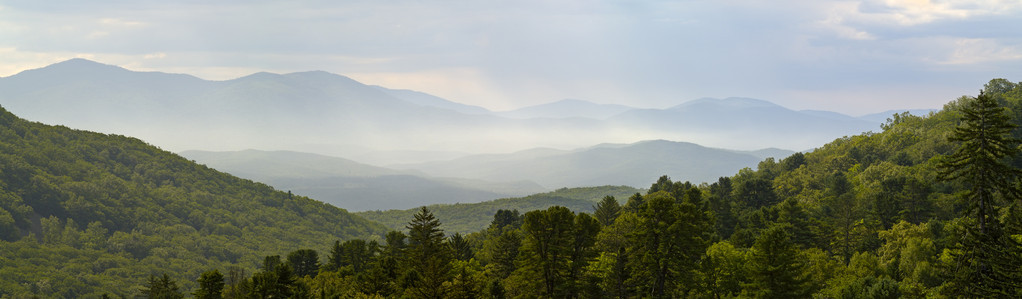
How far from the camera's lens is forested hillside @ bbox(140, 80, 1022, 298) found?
108ft

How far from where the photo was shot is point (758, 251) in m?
43.7

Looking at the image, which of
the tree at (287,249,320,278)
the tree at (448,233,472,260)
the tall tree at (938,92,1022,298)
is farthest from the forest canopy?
the tree at (448,233,472,260)

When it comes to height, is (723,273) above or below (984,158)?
below

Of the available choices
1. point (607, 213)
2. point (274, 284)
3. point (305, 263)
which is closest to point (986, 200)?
point (274, 284)

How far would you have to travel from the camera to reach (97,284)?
161125 millimetres

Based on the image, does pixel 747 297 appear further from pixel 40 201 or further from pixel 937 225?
pixel 40 201

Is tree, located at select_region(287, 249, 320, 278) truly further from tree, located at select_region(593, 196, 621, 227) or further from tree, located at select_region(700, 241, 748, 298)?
tree, located at select_region(700, 241, 748, 298)

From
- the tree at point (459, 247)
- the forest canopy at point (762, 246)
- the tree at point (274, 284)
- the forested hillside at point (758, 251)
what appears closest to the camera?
the forested hillside at point (758, 251)

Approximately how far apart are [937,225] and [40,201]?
234789 millimetres

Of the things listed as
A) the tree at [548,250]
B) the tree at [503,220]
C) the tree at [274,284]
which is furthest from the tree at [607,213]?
the tree at [274,284]

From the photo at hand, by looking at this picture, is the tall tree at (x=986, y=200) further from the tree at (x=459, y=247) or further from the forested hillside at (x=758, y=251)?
the tree at (x=459, y=247)

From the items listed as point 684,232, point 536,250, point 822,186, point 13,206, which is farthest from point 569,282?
point 13,206

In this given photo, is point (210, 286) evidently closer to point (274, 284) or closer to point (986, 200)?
point (274, 284)

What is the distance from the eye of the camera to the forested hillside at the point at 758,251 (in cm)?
3284
